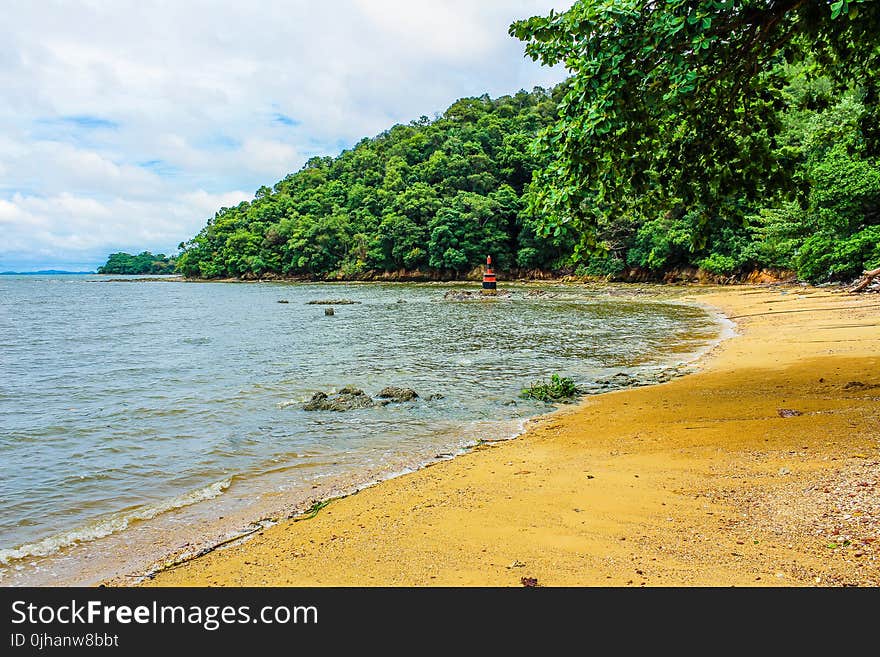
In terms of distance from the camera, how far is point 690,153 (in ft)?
29.4

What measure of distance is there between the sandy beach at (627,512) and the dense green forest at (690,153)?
9.46ft

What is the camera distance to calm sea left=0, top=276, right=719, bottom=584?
566cm

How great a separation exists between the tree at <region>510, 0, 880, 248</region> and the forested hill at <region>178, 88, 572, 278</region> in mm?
46830

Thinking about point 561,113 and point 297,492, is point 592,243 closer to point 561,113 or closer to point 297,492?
point 561,113

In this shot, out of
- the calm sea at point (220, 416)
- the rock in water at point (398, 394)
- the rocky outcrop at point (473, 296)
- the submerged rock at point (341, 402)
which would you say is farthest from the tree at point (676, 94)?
the rocky outcrop at point (473, 296)

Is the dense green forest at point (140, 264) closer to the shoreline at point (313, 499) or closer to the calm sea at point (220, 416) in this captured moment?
the calm sea at point (220, 416)

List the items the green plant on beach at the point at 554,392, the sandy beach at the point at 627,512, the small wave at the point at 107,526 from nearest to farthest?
the sandy beach at the point at 627,512
the small wave at the point at 107,526
the green plant on beach at the point at 554,392

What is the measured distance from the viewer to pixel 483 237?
7012 cm

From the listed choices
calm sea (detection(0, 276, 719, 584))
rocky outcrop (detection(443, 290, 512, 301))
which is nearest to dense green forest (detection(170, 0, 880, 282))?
calm sea (detection(0, 276, 719, 584))

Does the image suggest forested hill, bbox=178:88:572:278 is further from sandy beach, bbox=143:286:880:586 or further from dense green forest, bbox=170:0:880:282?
sandy beach, bbox=143:286:880:586

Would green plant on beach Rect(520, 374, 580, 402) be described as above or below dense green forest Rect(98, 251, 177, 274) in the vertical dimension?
below

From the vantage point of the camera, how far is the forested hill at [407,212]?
70375 mm

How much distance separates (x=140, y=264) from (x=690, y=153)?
649 ft

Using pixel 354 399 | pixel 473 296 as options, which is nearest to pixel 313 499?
pixel 354 399
